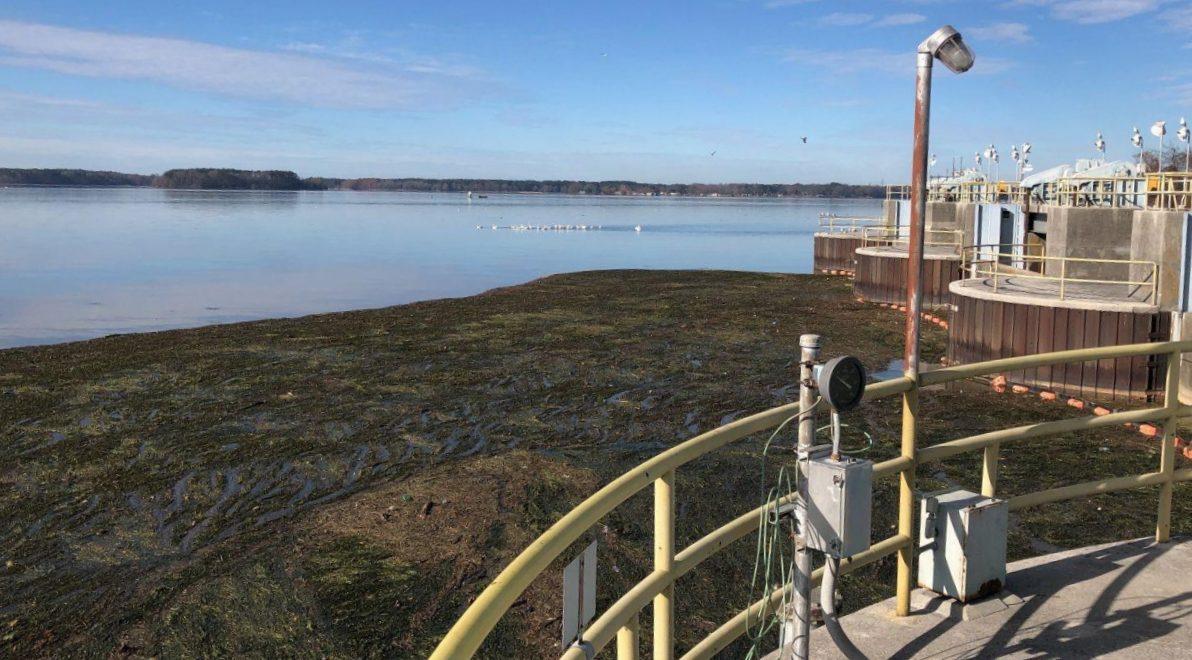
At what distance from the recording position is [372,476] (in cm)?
1036

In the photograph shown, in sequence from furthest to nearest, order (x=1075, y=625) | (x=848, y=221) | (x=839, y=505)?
(x=848, y=221)
(x=1075, y=625)
(x=839, y=505)

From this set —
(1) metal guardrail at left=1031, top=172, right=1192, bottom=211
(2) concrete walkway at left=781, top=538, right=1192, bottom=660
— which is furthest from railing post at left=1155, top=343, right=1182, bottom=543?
(1) metal guardrail at left=1031, top=172, right=1192, bottom=211

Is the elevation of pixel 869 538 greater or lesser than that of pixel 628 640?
greater

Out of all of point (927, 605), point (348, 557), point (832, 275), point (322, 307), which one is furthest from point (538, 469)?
point (832, 275)

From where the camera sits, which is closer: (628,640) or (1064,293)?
(628,640)

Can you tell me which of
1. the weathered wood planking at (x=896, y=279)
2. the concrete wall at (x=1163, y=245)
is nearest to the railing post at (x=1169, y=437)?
the concrete wall at (x=1163, y=245)

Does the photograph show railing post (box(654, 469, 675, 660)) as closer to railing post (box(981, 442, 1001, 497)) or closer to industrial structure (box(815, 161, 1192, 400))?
railing post (box(981, 442, 1001, 497))

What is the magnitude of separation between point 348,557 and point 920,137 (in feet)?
17.9

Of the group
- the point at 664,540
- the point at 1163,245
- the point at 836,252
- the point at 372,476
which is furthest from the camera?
the point at 836,252

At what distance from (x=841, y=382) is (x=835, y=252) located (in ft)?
136

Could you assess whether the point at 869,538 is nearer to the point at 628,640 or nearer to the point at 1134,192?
the point at 628,640

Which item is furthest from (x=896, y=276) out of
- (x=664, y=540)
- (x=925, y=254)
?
(x=664, y=540)

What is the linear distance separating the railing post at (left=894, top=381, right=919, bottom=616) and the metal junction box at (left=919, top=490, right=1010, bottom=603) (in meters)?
0.21

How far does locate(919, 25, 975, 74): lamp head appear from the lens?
4.83 m
